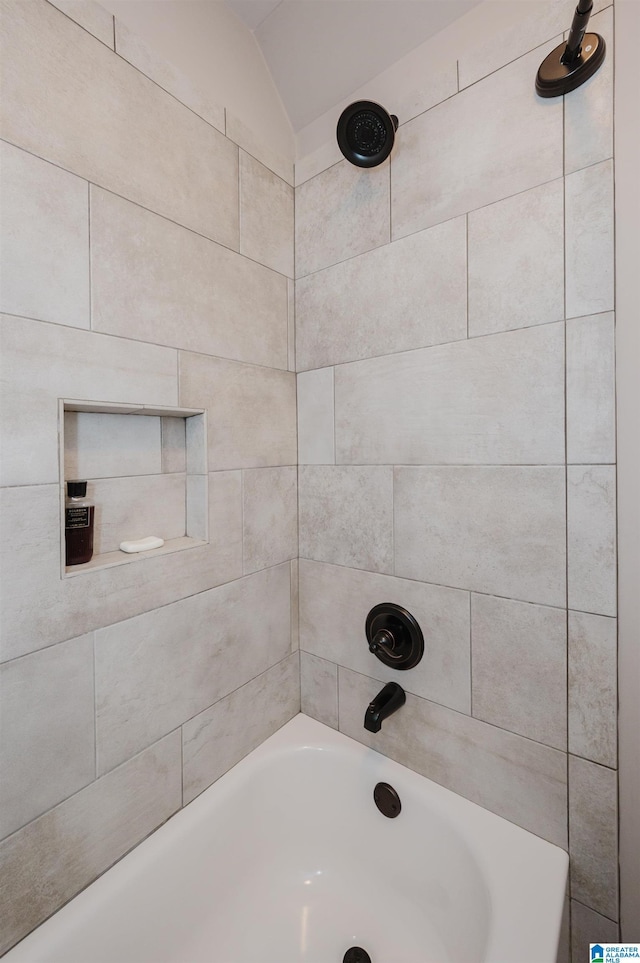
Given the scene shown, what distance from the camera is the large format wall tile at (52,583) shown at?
84 centimetres

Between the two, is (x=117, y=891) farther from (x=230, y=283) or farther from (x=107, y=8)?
(x=107, y=8)

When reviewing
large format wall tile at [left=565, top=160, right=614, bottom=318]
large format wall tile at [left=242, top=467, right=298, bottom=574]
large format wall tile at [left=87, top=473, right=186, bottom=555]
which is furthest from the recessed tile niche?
large format wall tile at [left=565, top=160, right=614, bottom=318]

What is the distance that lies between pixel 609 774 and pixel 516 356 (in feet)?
3.20

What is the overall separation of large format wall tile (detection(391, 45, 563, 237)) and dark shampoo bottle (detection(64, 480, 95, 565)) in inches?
44.1

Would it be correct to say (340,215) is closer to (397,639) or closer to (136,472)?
(136,472)

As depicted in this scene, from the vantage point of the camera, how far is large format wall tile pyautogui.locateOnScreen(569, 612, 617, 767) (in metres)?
0.95

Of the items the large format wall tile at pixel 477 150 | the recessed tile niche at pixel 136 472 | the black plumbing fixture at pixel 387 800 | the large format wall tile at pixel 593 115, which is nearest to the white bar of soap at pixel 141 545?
the recessed tile niche at pixel 136 472

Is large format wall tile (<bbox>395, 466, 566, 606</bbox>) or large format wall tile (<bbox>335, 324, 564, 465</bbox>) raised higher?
large format wall tile (<bbox>335, 324, 564, 465</bbox>)

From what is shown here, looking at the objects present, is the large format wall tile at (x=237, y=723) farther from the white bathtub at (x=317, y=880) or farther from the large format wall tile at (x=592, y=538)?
the large format wall tile at (x=592, y=538)

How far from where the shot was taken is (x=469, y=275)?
1113 mm

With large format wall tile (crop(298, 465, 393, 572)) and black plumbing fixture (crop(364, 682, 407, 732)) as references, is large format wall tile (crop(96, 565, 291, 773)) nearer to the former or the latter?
large format wall tile (crop(298, 465, 393, 572))

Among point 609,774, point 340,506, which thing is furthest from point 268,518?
point 609,774

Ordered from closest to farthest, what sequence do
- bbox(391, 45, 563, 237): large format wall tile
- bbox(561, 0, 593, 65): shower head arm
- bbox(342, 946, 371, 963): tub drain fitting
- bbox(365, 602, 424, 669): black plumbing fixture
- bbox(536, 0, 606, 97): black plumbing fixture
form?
bbox(561, 0, 593, 65): shower head arm, bbox(536, 0, 606, 97): black plumbing fixture, bbox(391, 45, 563, 237): large format wall tile, bbox(342, 946, 371, 963): tub drain fitting, bbox(365, 602, 424, 669): black plumbing fixture

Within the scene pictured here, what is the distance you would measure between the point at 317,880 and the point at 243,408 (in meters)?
1.45
